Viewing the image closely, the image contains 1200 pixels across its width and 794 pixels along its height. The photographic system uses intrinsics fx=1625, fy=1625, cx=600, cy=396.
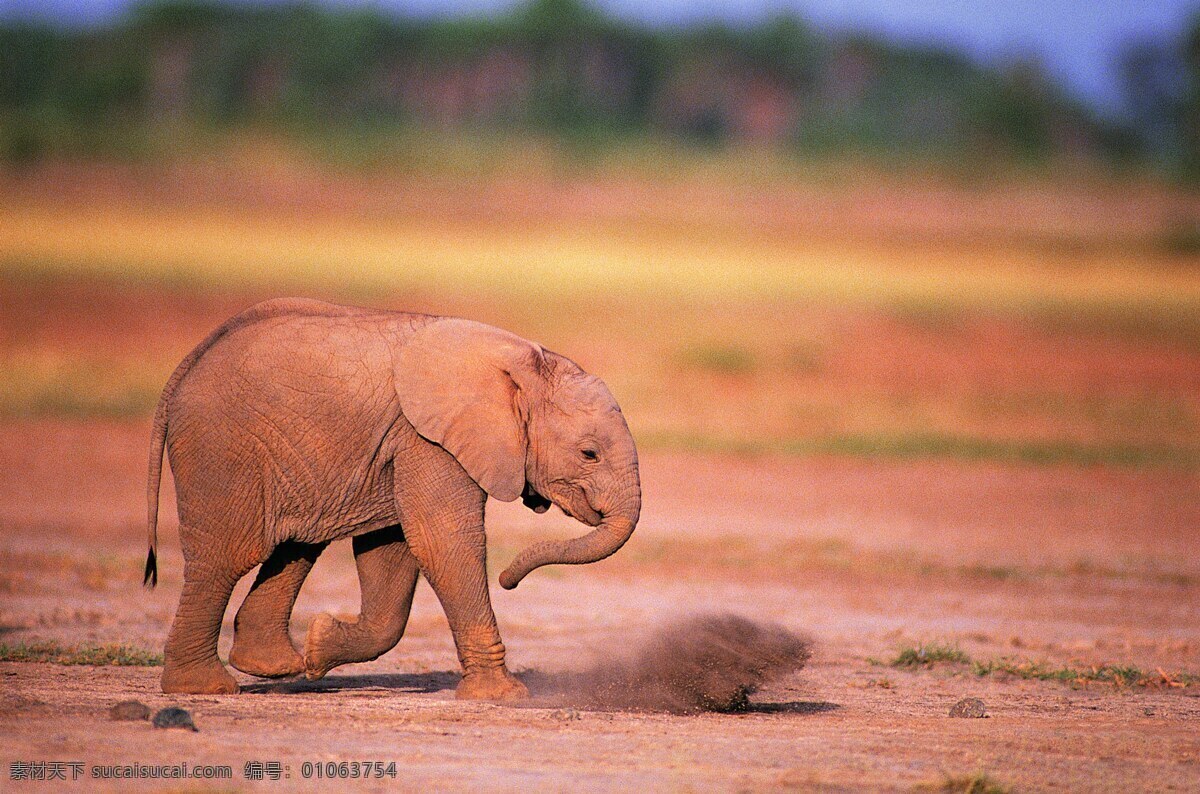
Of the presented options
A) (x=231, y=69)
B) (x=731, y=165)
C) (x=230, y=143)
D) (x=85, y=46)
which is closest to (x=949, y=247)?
(x=731, y=165)

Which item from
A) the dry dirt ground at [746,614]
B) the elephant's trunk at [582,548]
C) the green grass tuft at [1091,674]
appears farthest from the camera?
the green grass tuft at [1091,674]

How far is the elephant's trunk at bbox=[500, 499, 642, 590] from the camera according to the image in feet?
24.6

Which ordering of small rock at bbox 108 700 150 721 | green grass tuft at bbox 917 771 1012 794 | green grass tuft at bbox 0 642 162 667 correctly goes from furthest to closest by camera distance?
green grass tuft at bbox 0 642 162 667
small rock at bbox 108 700 150 721
green grass tuft at bbox 917 771 1012 794

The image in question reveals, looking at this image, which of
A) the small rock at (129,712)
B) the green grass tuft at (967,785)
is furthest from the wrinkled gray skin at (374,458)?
the green grass tuft at (967,785)

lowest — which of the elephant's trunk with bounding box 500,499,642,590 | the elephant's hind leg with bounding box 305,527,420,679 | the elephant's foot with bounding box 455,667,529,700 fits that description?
the elephant's foot with bounding box 455,667,529,700

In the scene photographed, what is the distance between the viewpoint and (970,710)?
767 centimetres

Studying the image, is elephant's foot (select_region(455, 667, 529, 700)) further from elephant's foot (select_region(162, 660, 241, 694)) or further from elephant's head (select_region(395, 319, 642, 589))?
elephant's foot (select_region(162, 660, 241, 694))

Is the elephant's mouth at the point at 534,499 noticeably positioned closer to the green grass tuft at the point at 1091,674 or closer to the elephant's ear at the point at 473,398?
the elephant's ear at the point at 473,398

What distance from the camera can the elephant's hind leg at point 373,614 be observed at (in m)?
7.71

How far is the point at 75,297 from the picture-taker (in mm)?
24781

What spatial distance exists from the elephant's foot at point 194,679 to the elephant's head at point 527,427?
1432 mm

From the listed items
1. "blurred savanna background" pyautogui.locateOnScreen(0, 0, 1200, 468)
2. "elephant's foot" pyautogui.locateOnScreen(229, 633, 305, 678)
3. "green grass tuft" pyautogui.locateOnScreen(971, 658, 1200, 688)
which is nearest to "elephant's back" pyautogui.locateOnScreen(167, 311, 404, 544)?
"elephant's foot" pyautogui.locateOnScreen(229, 633, 305, 678)

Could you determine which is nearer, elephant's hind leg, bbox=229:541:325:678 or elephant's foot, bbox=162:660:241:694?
elephant's foot, bbox=162:660:241:694

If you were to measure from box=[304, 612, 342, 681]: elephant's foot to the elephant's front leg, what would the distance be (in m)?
0.53
